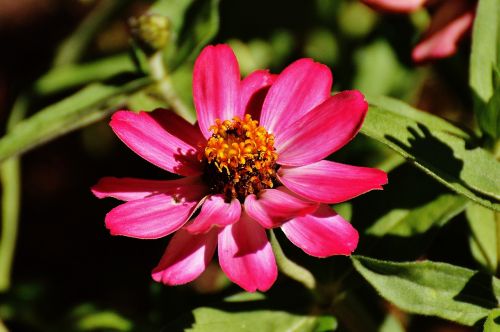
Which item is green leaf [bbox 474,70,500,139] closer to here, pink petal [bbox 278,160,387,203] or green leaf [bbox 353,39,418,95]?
pink petal [bbox 278,160,387,203]

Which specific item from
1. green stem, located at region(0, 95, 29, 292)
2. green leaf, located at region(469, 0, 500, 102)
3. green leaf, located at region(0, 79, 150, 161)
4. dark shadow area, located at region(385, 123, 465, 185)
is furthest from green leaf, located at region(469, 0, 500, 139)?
green stem, located at region(0, 95, 29, 292)

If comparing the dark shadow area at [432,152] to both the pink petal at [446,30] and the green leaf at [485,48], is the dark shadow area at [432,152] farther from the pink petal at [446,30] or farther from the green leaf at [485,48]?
the pink petal at [446,30]

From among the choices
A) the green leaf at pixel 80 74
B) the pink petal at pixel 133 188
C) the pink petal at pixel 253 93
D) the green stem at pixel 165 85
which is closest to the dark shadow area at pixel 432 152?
the pink petal at pixel 253 93

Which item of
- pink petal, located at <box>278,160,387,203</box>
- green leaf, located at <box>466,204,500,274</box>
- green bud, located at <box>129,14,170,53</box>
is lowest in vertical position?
green leaf, located at <box>466,204,500,274</box>

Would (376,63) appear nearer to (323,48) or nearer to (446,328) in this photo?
(323,48)

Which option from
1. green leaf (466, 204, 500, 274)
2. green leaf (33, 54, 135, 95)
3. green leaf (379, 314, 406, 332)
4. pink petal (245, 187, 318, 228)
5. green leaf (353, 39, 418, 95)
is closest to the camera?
pink petal (245, 187, 318, 228)

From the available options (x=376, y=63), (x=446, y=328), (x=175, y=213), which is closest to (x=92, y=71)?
(x=376, y=63)

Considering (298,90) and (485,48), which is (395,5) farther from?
(298,90)

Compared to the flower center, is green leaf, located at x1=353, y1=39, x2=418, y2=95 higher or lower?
lower
